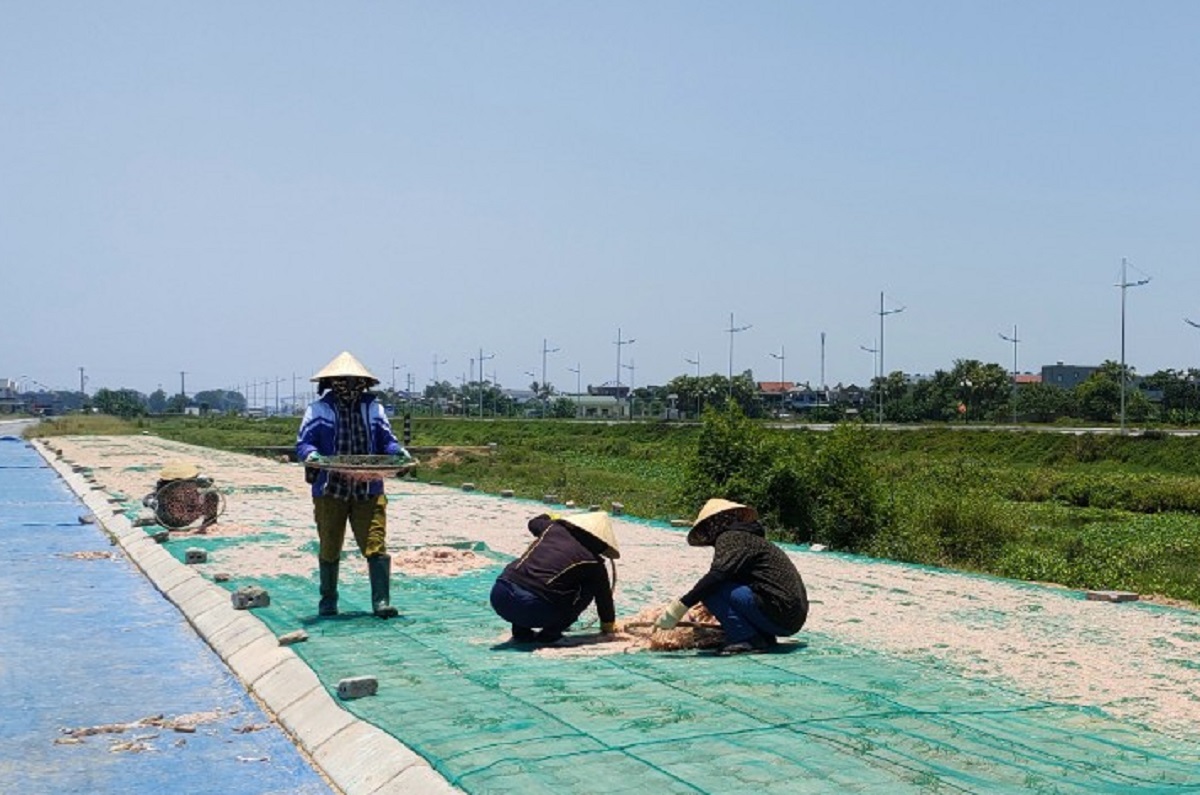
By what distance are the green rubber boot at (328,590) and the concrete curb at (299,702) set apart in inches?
19.2

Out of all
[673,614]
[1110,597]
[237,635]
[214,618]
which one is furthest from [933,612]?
[214,618]

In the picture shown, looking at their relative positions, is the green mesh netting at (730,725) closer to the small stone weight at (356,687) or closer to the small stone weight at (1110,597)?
the small stone weight at (356,687)

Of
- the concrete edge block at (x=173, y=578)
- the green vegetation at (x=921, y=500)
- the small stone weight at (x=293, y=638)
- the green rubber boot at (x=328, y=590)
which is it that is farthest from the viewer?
the green vegetation at (x=921, y=500)

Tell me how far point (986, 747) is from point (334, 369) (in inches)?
208

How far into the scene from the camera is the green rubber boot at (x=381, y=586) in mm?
9047

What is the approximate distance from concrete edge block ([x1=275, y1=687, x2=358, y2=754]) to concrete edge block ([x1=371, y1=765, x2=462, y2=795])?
3.09 ft

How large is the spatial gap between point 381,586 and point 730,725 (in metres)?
3.81

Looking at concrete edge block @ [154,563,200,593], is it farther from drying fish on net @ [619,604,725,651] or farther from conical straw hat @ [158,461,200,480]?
drying fish on net @ [619,604,725,651]

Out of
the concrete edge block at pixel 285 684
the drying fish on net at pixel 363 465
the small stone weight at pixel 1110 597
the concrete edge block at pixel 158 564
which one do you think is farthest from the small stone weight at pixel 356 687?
the small stone weight at pixel 1110 597

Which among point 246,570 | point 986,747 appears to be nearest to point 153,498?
point 246,570

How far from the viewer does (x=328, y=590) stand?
9.20 meters

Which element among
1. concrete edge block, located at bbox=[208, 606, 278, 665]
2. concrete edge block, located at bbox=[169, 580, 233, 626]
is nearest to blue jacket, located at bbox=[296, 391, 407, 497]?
concrete edge block, located at bbox=[208, 606, 278, 665]

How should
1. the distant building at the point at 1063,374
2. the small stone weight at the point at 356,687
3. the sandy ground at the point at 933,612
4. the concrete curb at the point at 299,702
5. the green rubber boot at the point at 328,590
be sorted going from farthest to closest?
the distant building at the point at 1063,374, the green rubber boot at the point at 328,590, the sandy ground at the point at 933,612, the small stone weight at the point at 356,687, the concrete curb at the point at 299,702

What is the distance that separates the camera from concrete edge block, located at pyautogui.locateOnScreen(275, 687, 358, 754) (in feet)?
20.5
